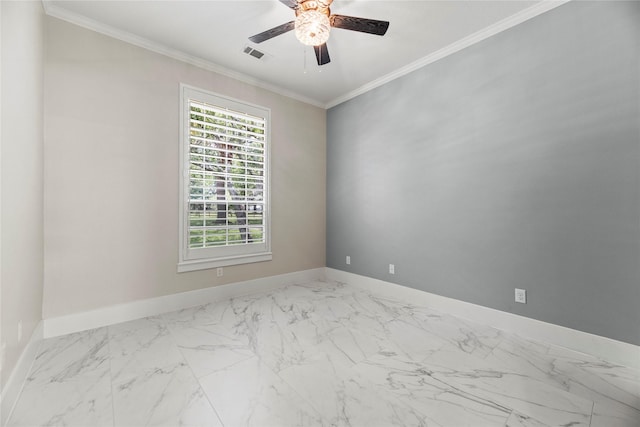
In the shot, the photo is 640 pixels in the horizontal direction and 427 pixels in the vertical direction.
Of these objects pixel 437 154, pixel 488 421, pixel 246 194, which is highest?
pixel 437 154

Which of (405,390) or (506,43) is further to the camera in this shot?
(506,43)

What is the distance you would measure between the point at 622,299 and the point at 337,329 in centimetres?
218

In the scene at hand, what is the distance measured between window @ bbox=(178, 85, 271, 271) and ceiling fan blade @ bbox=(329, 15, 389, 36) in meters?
1.90

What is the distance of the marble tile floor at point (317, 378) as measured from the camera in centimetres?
148

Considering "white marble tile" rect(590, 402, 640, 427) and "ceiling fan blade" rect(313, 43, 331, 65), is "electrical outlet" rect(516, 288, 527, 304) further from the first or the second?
"ceiling fan blade" rect(313, 43, 331, 65)

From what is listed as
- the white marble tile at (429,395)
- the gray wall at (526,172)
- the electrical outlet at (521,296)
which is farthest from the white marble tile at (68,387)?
the electrical outlet at (521,296)

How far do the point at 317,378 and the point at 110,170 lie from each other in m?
2.70

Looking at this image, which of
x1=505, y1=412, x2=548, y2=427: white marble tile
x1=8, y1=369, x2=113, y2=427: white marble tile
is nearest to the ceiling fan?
x1=505, y1=412, x2=548, y2=427: white marble tile

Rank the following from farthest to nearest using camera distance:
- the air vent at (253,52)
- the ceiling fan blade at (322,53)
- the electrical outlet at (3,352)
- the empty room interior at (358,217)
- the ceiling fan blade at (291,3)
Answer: the air vent at (253,52) < the ceiling fan blade at (322,53) < the ceiling fan blade at (291,3) < the empty room interior at (358,217) < the electrical outlet at (3,352)

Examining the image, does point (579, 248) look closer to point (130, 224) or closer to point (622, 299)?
point (622, 299)

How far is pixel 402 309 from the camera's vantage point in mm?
3100

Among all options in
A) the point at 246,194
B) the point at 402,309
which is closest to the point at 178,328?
the point at 246,194

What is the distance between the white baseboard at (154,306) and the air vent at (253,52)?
9.14 feet

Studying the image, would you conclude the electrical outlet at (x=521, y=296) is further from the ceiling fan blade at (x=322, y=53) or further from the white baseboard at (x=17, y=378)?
the white baseboard at (x=17, y=378)
